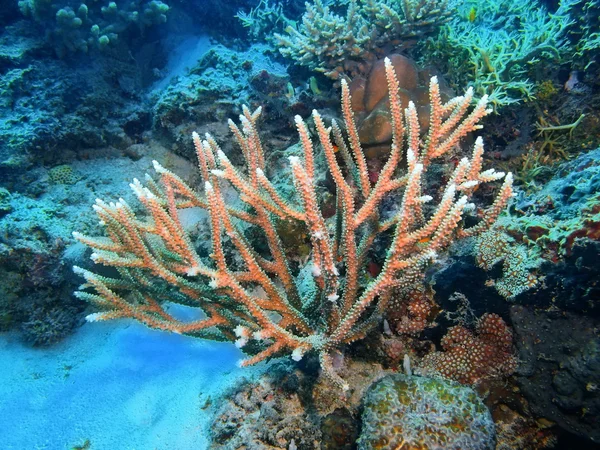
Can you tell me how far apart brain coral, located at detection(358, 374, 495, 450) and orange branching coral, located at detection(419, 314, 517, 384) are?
247mm

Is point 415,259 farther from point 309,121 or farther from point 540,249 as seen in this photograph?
point 309,121

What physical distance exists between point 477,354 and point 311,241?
1624mm

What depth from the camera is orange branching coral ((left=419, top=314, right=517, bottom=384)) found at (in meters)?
2.65

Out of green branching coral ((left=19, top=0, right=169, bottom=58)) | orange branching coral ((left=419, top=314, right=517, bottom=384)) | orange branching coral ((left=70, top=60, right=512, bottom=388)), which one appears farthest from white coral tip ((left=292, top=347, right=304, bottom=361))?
green branching coral ((left=19, top=0, right=169, bottom=58))

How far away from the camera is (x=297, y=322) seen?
2758 mm

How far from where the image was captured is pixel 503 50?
14.4ft

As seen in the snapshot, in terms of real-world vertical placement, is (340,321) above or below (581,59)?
below

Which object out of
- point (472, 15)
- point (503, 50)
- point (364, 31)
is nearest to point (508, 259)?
point (503, 50)

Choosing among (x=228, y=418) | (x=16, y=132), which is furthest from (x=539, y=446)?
(x=16, y=132)

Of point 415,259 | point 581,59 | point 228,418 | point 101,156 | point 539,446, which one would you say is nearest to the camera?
point 415,259

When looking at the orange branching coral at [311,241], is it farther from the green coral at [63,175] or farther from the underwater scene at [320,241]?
the green coral at [63,175]

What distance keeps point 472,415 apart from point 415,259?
117cm

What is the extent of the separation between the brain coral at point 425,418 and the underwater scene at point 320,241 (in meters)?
0.02

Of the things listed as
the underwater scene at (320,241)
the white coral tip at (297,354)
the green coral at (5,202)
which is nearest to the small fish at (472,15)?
the underwater scene at (320,241)
